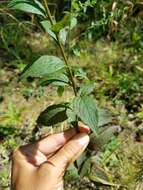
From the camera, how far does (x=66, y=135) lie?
1.74 meters

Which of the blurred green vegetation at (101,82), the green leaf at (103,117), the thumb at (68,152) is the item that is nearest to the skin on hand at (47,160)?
the thumb at (68,152)

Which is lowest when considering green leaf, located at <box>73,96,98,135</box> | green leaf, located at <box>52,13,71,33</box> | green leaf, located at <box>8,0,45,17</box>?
Result: green leaf, located at <box>73,96,98,135</box>

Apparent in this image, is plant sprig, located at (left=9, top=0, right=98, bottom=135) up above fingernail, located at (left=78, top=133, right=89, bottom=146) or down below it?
above

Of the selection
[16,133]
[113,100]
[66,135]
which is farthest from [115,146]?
[66,135]

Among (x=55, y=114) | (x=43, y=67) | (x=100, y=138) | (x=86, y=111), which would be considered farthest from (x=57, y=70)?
(x=100, y=138)

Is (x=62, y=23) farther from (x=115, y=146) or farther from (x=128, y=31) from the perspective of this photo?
(x=128, y=31)

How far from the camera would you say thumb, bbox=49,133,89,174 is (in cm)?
158

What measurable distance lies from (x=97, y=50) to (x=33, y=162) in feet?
4.59

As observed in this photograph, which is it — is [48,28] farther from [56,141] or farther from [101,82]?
[101,82]

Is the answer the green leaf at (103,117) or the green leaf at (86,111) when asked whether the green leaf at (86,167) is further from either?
the green leaf at (86,111)

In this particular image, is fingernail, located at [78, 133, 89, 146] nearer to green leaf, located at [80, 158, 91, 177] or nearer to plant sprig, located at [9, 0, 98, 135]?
plant sprig, located at [9, 0, 98, 135]

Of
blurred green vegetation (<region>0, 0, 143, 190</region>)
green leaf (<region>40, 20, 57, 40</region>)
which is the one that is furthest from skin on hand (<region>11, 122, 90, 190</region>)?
blurred green vegetation (<region>0, 0, 143, 190</region>)

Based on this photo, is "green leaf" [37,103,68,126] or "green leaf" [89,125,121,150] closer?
"green leaf" [37,103,68,126]

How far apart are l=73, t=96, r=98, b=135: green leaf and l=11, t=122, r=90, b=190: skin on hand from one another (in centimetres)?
15
